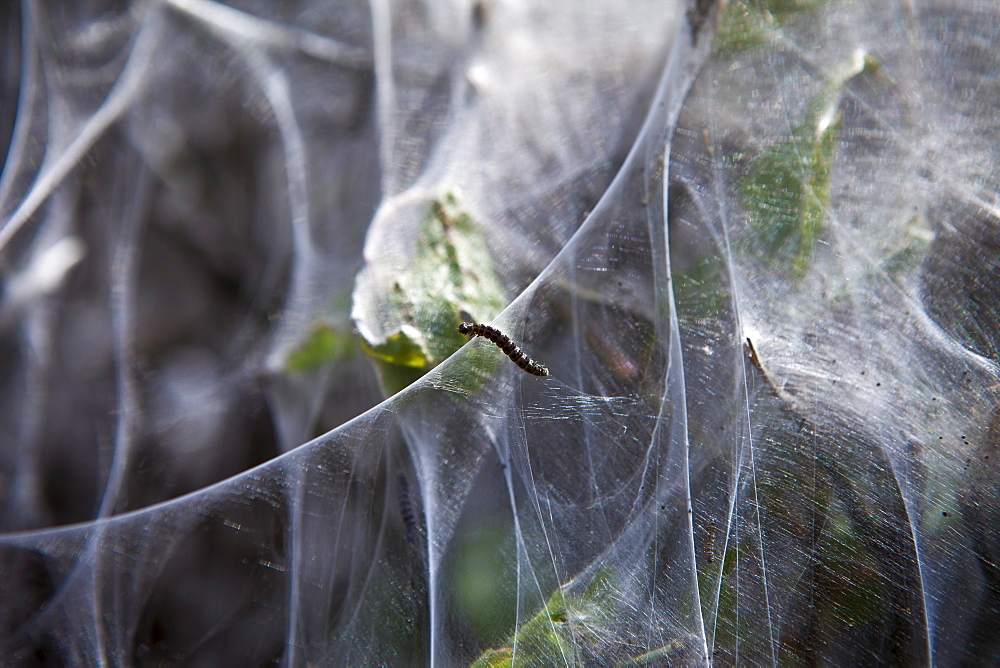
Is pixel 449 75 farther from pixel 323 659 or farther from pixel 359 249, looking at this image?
pixel 323 659

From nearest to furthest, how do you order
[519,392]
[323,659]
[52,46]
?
[519,392]
[323,659]
[52,46]

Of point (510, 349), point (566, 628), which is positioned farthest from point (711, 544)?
point (510, 349)

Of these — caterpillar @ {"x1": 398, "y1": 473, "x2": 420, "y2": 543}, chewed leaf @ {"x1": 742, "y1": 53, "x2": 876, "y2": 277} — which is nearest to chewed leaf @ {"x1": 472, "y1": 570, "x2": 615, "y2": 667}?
caterpillar @ {"x1": 398, "y1": 473, "x2": 420, "y2": 543}

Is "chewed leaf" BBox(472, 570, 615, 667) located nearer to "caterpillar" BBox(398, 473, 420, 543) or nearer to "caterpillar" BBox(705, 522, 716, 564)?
"caterpillar" BBox(705, 522, 716, 564)

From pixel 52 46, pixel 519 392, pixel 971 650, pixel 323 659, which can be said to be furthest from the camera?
pixel 52 46

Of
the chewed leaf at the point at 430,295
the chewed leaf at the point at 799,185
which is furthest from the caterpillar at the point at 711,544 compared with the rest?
the chewed leaf at the point at 430,295

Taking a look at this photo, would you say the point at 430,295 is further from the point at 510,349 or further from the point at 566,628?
the point at 566,628

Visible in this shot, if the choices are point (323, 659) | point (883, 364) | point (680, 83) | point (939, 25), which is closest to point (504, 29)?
point (680, 83)

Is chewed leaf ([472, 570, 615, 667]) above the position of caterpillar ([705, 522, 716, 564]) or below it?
below

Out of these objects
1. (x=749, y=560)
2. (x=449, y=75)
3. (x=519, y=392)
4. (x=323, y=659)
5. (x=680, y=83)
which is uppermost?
(x=449, y=75)
